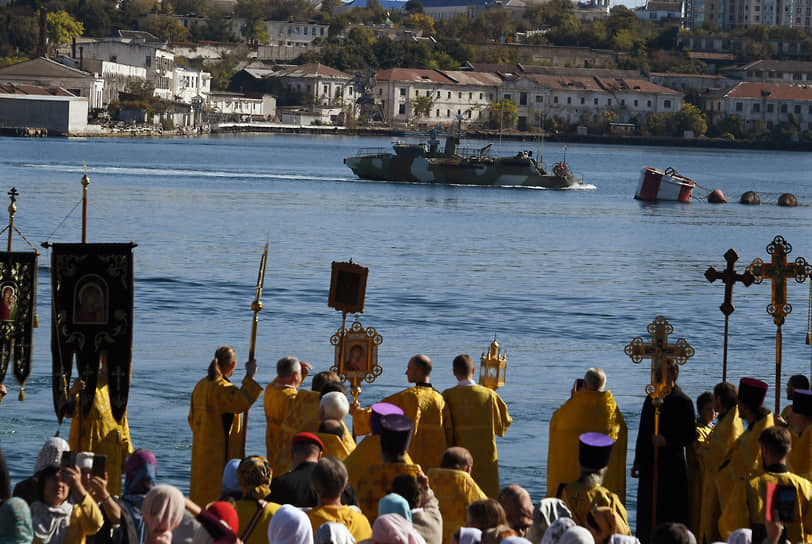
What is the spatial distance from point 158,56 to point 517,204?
103 metres

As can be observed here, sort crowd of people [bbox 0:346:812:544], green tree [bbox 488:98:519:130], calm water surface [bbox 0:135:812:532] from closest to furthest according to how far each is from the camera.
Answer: crowd of people [bbox 0:346:812:544] → calm water surface [bbox 0:135:812:532] → green tree [bbox 488:98:519:130]

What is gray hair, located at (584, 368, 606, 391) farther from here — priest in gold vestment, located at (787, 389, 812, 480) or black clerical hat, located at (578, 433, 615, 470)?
black clerical hat, located at (578, 433, 615, 470)

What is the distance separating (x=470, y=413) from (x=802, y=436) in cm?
206

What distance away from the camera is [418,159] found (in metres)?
84.1

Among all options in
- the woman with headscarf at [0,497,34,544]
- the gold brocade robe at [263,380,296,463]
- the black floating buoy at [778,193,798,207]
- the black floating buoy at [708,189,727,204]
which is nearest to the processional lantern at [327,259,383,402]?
the gold brocade robe at [263,380,296,463]

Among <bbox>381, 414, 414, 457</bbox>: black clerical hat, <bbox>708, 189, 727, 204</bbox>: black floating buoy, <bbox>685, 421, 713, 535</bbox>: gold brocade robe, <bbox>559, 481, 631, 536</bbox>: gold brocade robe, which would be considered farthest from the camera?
<bbox>708, 189, 727, 204</bbox>: black floating buoy

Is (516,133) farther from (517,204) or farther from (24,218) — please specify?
(24,218)

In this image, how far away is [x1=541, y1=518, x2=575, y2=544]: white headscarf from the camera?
687 centimetres

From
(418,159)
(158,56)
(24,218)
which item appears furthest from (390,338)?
(158,56)

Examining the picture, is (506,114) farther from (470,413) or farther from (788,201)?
(470,413)

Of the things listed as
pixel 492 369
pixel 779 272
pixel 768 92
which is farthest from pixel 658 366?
pixel 768 92

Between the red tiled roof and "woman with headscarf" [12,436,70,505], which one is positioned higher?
the red tiled roof

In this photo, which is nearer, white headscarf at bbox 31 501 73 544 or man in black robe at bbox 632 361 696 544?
white headscarf at bbox 31 501 73 544

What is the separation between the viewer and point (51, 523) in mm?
7059
